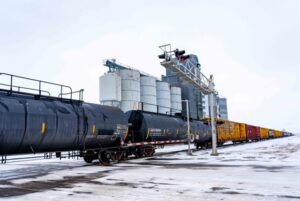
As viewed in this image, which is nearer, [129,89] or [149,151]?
[149,151]

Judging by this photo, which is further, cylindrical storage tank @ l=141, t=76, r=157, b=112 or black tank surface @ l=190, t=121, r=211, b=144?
cylindrical storage tank @ l=141, t=76, r=157, b=112

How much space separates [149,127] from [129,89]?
114 ft

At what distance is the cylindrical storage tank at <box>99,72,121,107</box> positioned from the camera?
2090 inches

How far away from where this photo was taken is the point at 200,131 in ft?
98.4

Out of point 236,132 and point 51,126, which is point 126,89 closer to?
A: point 236,132

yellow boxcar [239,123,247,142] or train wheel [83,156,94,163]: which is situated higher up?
yellow boxcar [239,123,247,142]

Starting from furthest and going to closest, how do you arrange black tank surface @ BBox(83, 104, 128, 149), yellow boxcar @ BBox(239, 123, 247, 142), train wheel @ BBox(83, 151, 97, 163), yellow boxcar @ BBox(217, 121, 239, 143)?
yellow boxcar @ BBox(239, 123, 247, 142) < yellow boxcar @ BBox(217, 121, 239, 143) < train wheel @ BBox(83, 151, 97, 163) < black tank surface @ BBox(83, 104, 128, 149)

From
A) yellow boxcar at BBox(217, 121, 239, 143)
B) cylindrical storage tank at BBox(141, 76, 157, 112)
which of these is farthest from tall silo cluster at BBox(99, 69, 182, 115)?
yellow boxcar at BBox(217, 121, 239, 143)

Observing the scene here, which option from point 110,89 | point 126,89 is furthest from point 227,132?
point 110,89

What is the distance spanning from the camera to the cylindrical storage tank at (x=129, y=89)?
5488 centimetres

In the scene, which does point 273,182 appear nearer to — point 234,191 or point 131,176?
point 234,191

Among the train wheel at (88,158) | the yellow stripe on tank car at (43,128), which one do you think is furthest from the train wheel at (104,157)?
the yellow stripe on tank car at (43,128)

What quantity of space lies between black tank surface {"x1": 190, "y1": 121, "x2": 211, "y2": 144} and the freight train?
421cm

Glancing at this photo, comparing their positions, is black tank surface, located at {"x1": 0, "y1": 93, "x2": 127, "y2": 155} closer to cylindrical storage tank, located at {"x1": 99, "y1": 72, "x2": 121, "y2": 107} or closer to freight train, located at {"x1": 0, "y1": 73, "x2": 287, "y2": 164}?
freight train, located at {"x1": 0, "y1": 73, "x2": 287, "y2": 164}
